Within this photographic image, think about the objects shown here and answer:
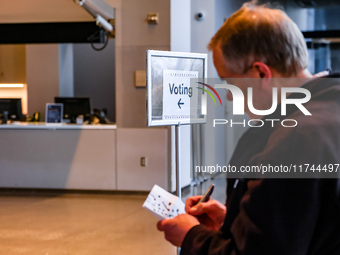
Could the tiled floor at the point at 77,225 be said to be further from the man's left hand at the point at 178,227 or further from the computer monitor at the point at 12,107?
the man's left hand at the point at 178,227

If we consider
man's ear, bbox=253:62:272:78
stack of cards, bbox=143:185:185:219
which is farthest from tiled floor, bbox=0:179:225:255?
man's ear, bbox=253:62:272:78

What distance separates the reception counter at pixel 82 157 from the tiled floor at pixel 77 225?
221 mm

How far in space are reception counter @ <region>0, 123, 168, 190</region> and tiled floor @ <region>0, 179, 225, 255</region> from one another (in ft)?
0.72

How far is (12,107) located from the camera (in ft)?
28.4

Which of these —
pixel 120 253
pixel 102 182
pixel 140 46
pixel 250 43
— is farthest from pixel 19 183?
pixel 250 43

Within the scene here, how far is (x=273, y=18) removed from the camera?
1221 millimetres

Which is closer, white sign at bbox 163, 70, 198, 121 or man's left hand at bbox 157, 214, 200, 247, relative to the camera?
man's left hand at bbox 157, 214, 200, 247

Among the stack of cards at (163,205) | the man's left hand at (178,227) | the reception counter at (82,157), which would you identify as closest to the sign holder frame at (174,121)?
the stack of cards at (163,205)

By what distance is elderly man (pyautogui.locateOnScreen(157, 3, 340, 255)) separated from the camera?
3.66 ft

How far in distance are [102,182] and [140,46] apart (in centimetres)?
202

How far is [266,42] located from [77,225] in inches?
183

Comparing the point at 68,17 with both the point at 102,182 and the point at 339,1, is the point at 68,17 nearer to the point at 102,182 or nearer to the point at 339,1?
the point at 102,182

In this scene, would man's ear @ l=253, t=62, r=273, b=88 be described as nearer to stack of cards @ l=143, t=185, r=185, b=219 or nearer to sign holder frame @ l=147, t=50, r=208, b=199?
stack of cards @ l=143, t=185, r=185, b=219

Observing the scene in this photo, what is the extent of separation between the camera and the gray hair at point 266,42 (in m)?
1.21
